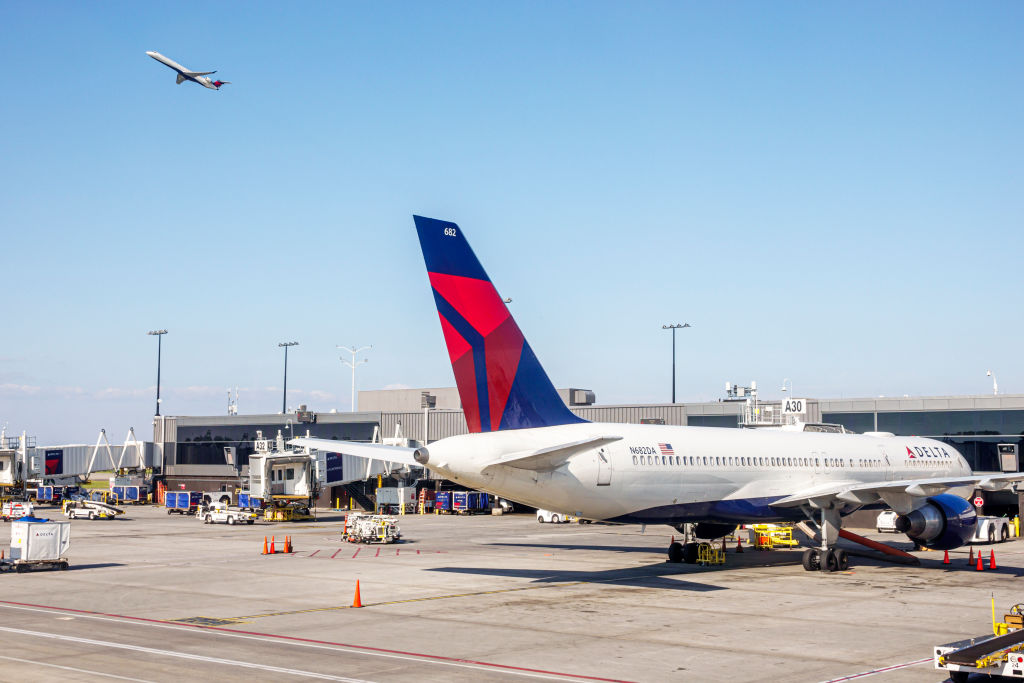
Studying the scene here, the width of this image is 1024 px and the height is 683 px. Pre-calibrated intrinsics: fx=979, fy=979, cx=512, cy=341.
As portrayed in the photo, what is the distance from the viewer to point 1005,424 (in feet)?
194

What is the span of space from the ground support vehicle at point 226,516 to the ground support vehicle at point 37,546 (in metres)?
25.4

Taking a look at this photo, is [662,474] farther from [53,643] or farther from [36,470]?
[36,470]

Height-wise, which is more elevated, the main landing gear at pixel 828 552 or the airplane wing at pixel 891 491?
the airplane wing at pixel 891 491

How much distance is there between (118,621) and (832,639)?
16426 mm

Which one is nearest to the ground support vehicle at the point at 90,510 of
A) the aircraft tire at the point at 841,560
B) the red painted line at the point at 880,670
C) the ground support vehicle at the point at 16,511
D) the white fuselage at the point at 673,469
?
the ground support vehicle at the point at 16,511

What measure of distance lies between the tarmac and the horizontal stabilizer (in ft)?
12.1

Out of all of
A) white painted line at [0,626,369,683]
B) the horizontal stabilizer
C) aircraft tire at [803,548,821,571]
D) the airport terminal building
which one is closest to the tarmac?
white painted line at [0,626,369,683]

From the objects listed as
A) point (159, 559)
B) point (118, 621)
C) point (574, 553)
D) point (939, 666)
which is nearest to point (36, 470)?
point (159, 559)

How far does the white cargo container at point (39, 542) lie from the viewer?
34.1m

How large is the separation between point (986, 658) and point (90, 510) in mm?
62276

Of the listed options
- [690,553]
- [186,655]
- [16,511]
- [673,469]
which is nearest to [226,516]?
[16,511]

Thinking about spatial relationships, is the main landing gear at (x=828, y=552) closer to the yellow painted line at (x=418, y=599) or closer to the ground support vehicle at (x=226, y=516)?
the yellow painted line at (x=418, y=599)

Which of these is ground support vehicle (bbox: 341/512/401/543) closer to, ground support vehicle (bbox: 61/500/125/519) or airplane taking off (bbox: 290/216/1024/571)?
airplane taking off (bbox: 290/216/1024/571)

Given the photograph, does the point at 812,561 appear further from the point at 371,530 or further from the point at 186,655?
the point at 186,655
